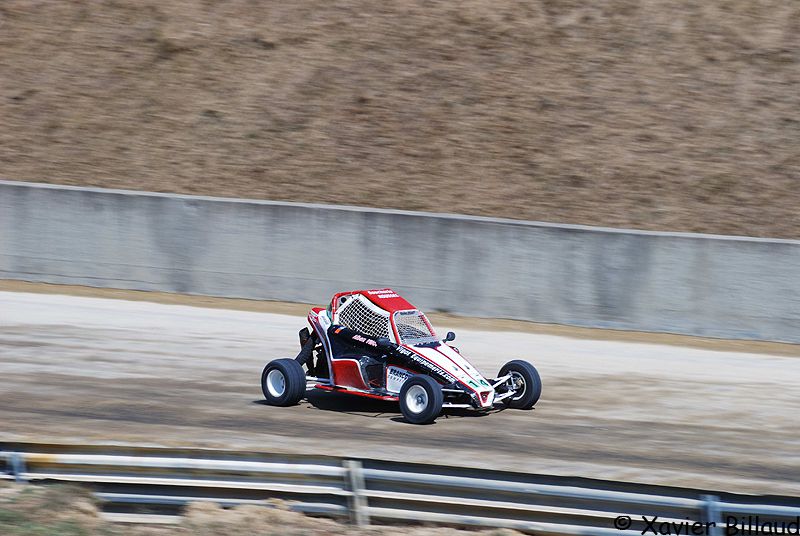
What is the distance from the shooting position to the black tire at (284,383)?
12.3 meters

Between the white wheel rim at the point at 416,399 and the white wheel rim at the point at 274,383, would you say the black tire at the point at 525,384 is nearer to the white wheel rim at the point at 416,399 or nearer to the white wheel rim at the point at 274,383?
the white wheel rim at the point at 416,399

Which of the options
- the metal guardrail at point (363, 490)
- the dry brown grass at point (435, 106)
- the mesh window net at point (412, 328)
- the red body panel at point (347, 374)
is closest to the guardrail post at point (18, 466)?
the metal guardrail at point (363, 490)

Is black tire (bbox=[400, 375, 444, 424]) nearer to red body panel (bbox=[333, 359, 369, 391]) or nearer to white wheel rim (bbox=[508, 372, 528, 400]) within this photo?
red body panel (bbox=[333, 359, 369, 391])

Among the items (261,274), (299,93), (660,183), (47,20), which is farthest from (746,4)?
(47,20)

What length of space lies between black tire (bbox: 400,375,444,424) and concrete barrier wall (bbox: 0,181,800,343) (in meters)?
6.97

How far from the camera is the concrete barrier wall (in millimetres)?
17391

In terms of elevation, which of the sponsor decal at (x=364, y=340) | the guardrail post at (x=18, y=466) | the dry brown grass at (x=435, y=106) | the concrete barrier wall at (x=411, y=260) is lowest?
the guardrail post at (x=18, y=466)

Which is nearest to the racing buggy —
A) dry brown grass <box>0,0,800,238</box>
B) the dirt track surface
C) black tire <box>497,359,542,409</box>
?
black tire <box>497,359,542,409</box>

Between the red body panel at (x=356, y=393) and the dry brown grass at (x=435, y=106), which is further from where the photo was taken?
the dry brown grass at (x=435, y=106)

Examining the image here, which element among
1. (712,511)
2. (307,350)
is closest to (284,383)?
(307,350)

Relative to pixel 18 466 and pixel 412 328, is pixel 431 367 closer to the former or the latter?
pixel 412 328

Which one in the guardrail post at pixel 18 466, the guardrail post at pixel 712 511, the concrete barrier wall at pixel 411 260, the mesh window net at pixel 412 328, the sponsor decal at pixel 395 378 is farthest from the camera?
the concrete barrier wall at pixel 411 260

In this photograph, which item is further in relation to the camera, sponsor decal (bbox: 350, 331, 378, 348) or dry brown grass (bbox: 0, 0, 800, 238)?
dry brown grass (bbox: 0, 0, 800, 238)

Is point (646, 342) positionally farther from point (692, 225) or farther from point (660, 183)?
point (660, 183)
